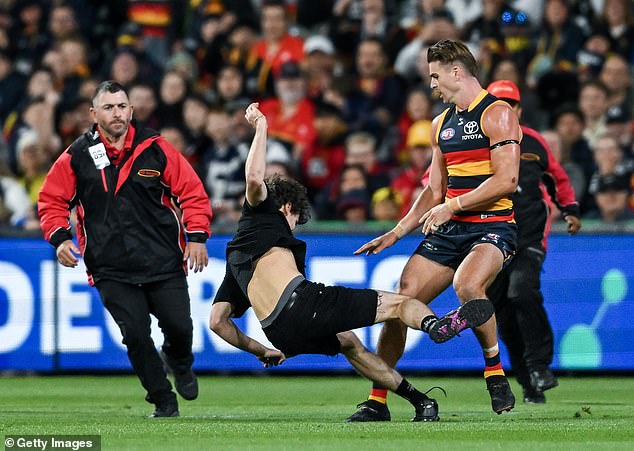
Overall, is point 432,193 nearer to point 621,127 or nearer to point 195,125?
point 621,127

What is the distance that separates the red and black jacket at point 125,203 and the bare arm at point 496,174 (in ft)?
6.15

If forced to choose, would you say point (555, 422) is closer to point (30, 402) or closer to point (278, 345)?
point (278, 345)

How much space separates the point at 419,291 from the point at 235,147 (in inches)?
270

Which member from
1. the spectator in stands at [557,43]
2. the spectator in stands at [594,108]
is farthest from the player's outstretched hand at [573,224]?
the spectator in stands at [557,43]

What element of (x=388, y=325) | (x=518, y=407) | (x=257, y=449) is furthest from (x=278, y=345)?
(x=518, y=407)

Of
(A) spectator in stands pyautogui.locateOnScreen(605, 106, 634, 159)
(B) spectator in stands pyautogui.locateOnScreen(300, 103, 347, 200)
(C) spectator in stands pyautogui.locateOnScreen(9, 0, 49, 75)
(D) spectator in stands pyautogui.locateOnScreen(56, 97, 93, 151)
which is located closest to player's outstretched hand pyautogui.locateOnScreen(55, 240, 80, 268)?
(B) spectator in stands pyautogui.locateOnScreen(300, 103, 347, 200)

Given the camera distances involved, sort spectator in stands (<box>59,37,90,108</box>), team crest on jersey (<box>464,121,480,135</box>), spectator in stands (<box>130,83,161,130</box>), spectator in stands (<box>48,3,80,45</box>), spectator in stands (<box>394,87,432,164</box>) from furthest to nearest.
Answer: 1. spectator in stands (<box>48,3,80,45</box>)
2. spectator in stands (<box>59,37,90,108</box>)
3. spectator in stands (<box>130,83,161,130</box>)
4. spectator in stands (<box>394,87,432,164</box>)
5. team crest on jersey (<box>464,121,480,135</box>)

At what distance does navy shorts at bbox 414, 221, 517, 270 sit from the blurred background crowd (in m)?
4.53

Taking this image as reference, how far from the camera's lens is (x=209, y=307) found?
13484mm

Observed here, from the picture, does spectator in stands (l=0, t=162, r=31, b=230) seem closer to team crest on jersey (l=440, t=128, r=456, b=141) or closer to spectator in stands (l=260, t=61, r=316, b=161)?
spectator in stands (l=260, t=61, r=316, b=161)

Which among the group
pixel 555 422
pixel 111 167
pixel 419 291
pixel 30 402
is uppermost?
pixel 111 167

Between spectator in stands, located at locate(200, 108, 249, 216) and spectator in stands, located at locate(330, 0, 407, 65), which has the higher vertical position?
spectator in stands, located at locate(330, 0, 407, 65)

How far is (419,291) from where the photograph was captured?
29.6ft
